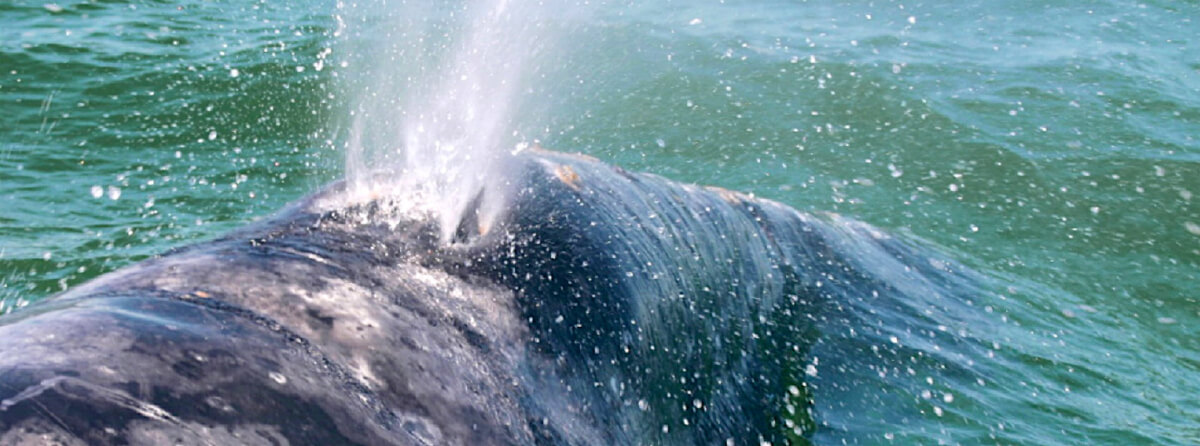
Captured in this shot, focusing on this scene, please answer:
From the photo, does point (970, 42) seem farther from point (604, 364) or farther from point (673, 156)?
point (604, 364)

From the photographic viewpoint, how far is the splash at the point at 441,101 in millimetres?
3520

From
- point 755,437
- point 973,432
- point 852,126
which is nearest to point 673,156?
point 852,126

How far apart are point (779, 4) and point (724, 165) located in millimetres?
5939

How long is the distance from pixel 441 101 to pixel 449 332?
3689 mm

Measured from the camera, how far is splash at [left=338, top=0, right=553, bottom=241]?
139 inches

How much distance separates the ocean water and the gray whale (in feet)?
1.61

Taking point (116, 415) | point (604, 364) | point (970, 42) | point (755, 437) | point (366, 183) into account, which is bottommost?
point (970, 42)

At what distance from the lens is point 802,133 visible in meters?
9.29

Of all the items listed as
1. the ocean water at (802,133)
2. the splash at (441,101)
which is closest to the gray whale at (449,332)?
the splash at (441,101)

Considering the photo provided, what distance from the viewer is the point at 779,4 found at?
550 inches

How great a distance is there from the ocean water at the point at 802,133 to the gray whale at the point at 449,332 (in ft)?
1.61

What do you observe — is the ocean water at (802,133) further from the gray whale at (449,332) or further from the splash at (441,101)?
the gray whale at (449,332)

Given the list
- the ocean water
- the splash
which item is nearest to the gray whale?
the splash

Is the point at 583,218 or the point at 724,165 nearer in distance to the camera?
the point at 583,218
